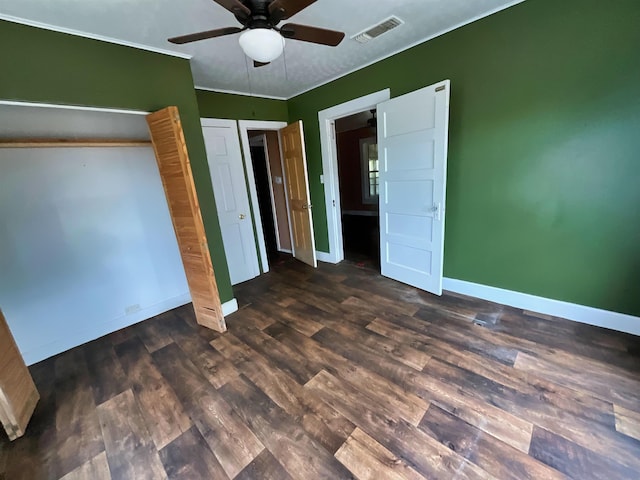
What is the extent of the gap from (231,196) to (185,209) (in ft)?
4.13

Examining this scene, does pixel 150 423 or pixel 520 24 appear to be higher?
pixel 520 24

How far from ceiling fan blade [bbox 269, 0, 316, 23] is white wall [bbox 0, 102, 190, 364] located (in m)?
2.20

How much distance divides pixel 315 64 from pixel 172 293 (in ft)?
10.4

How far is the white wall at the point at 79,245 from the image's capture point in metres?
2.21

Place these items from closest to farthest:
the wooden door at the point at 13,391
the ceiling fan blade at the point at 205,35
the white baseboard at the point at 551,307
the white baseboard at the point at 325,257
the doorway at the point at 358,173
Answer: the ceiling fan blade at the point at 205,35
the wooden door at the point at 13,391
the white baseboard at the point at 551,307
the white baseboard at the point at 325,257
the doorway at the point at 358,173

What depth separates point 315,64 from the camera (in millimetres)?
2844

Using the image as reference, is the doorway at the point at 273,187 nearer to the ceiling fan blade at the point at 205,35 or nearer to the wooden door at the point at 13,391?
the ceiling fan blade at the point at 205,35

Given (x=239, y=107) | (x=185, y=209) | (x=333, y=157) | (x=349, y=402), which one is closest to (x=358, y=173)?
(x=333, y=157)

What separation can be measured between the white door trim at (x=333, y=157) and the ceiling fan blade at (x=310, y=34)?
1539 mm

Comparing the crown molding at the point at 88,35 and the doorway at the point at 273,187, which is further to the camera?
the doorway at the point at 273,187

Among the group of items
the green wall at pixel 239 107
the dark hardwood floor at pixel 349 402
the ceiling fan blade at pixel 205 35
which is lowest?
the dark hardwood floor at pixel 349 402

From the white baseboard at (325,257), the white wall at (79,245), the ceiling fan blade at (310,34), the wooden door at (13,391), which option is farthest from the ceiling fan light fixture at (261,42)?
the white baseboard at (325,257)

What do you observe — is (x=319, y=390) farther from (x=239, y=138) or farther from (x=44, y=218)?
(x=239, y=138)

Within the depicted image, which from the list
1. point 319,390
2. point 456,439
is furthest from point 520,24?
point 319,390
